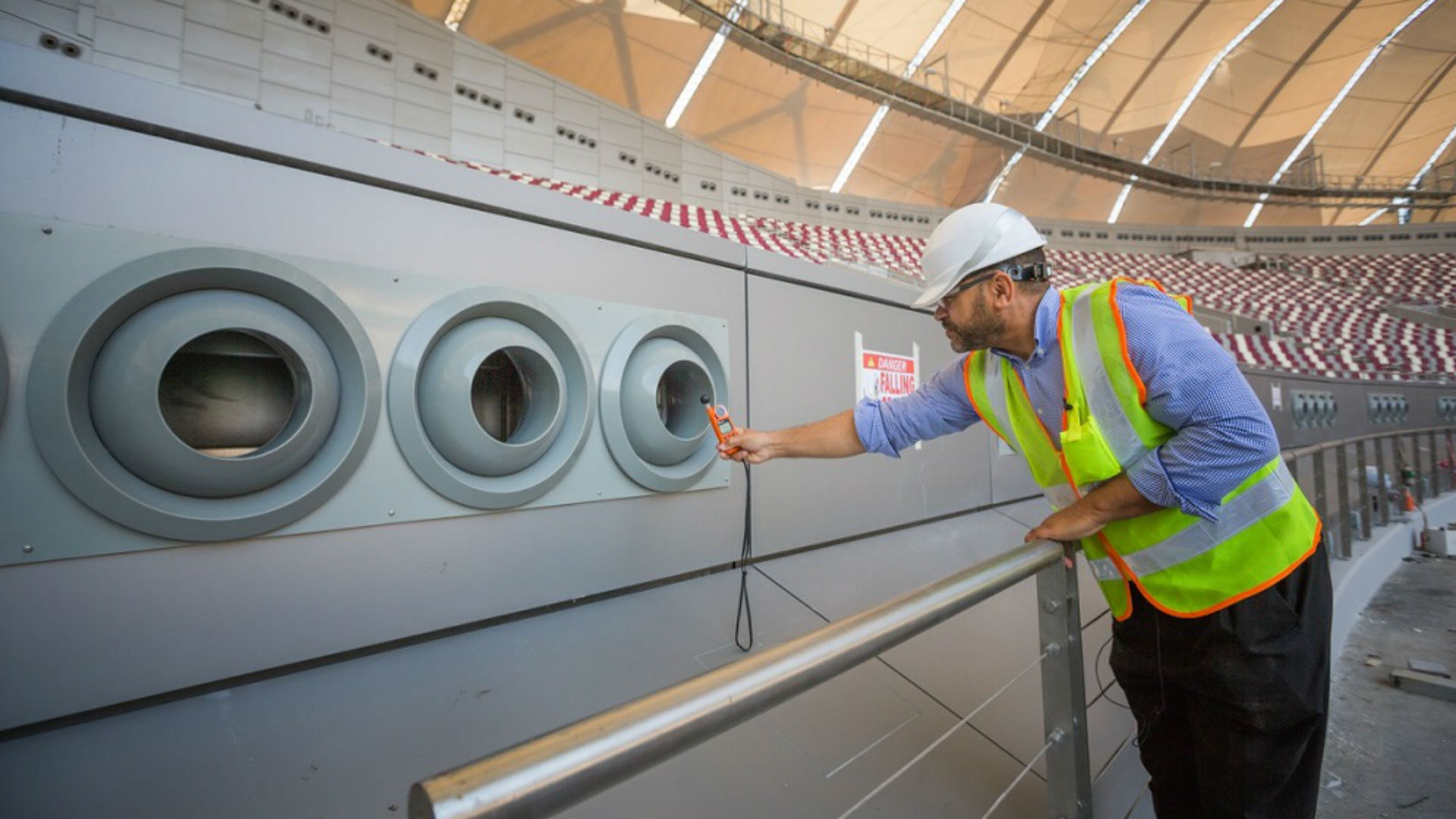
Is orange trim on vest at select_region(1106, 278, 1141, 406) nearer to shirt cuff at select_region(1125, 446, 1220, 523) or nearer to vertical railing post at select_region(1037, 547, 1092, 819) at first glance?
shirt cuff at select_region(1125, 446, 1220, 523)

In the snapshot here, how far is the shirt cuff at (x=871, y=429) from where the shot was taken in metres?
1.34

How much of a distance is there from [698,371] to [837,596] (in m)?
0.80

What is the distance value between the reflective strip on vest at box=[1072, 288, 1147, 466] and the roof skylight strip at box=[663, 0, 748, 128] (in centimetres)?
1347

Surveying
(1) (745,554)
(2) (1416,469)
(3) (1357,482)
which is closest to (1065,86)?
(2) (1416,469)

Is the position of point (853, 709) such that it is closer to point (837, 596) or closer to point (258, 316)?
point (837, 596)

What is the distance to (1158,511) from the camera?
3.44ft

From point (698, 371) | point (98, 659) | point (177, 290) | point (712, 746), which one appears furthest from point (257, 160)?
point (712, 746)

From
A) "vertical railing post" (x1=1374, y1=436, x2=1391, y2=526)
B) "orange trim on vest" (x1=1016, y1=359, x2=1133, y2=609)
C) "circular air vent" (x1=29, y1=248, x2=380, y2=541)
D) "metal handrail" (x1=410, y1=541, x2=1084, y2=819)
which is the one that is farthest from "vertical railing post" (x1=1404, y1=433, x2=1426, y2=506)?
"circular air vent" (x1=29, y1=248, x2=380, y2=541)

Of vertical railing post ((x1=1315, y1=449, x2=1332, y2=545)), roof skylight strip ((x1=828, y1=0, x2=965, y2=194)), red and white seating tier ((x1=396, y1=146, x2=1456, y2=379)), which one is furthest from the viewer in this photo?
roof skylight strip ((x1=828, y1=0, x2=965, y2=194))

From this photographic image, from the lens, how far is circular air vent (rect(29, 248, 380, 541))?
751 mm

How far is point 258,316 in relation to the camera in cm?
87

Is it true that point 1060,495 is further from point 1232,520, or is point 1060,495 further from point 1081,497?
point 1232,520

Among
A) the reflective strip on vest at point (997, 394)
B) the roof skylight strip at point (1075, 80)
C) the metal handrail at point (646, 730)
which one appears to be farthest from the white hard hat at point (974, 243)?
the roof skylight strip at point (1075, 80)

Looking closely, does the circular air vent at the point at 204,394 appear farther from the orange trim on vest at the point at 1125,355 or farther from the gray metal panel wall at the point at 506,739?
the orange trim on vest at the point at 1125,355
